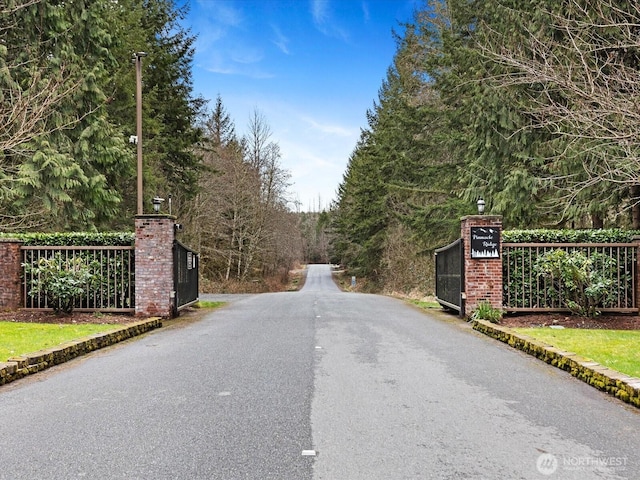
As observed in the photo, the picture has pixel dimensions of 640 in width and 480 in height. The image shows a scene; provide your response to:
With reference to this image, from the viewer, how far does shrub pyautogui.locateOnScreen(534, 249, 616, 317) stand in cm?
920

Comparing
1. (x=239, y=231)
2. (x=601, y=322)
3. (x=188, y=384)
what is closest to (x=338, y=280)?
(x=239, y=231)

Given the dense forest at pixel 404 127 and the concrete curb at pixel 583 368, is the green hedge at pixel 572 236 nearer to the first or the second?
the dense forest at pixel 404 127

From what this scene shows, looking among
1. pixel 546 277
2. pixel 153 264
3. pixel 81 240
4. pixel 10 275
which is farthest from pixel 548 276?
pixel 10 275

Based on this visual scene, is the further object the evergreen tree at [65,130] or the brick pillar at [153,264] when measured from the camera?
the evergreen tree at [65,130]

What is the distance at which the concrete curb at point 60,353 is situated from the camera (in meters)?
5.50

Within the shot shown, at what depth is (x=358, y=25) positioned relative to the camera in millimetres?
22109

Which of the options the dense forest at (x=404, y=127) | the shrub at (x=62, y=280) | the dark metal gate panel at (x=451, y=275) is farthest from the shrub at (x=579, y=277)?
the shrub at (x=62, y=280)

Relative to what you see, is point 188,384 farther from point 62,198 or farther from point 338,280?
point 338,280

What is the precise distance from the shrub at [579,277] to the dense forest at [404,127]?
4.84ft

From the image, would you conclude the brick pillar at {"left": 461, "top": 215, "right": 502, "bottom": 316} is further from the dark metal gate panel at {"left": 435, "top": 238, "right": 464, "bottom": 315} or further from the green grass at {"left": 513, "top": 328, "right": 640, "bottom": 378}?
the green grass at {"left": 513, "top": 328, "right": 640, "bottom": 378}

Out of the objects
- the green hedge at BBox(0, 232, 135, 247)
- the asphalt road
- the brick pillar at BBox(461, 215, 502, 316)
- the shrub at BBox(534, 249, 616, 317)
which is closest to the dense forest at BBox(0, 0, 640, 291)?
the shrub at BBox(534, 249, 616, 317)

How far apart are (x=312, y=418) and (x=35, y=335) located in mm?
5811

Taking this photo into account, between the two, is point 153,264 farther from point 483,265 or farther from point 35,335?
point 483,265
